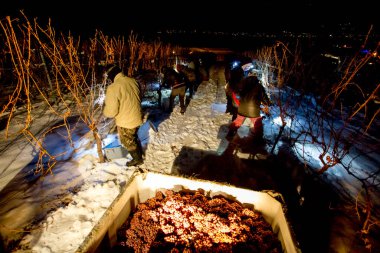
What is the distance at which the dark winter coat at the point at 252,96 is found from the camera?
15.1 ft

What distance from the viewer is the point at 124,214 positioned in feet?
7.41

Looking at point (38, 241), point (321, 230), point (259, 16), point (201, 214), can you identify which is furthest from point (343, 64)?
point (259, 16)

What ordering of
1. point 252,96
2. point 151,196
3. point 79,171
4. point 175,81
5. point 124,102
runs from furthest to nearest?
1. point 175,81
2. point 252,96
3. point 79,171
4. point 124,102
5. point 151,196

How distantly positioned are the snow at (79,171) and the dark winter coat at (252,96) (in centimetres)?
115

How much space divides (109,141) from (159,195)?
10.5ft

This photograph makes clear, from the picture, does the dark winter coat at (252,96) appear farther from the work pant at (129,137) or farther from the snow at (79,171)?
the work pant at (129,137)

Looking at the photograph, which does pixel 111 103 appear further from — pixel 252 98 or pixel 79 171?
pixel 252 98

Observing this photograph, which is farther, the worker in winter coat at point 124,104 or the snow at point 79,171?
the worker in winter coat at point 124,104

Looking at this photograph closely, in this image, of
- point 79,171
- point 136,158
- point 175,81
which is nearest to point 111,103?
point 136,158

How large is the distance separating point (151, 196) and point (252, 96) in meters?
3.25

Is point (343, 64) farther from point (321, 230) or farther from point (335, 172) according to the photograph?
point (321, 230)

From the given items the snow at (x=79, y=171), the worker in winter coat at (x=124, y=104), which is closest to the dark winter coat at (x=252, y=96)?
the snow at (x=79, y=171)

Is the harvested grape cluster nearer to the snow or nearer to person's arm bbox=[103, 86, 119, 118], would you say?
the snow

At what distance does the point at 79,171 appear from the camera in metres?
4.08
